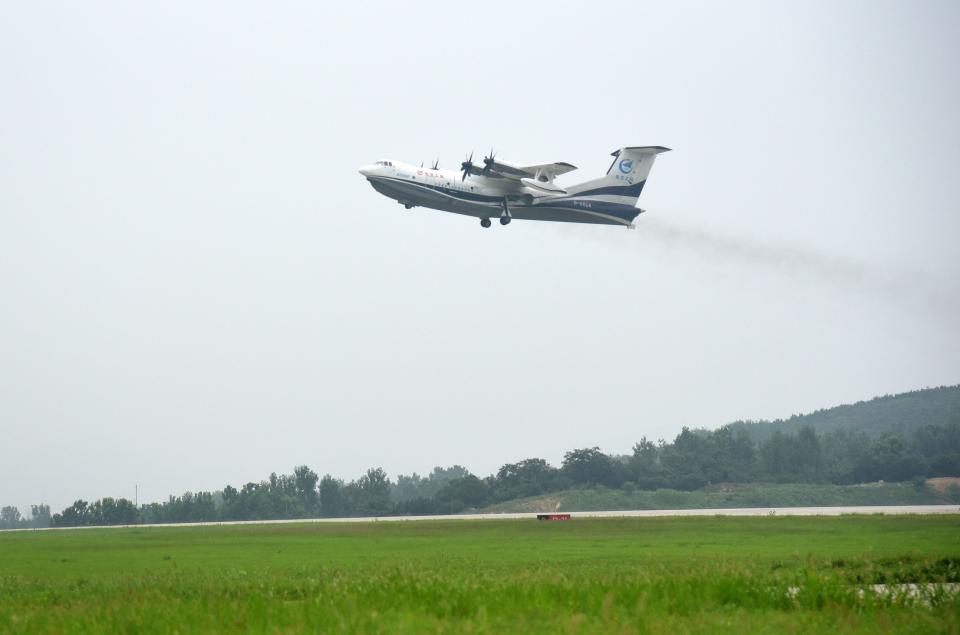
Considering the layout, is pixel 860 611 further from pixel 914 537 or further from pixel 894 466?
pixel 894 466

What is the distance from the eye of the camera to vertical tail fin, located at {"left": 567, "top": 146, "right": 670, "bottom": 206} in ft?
231

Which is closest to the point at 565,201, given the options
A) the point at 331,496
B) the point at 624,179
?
the point at 624,179

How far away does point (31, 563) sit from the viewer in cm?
3559

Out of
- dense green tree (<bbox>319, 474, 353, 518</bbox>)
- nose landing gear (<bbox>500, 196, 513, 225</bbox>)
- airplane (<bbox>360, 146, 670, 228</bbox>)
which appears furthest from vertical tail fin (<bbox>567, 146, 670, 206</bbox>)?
dense green tree (<bbox>319, 474, 353, 518</bbox>)

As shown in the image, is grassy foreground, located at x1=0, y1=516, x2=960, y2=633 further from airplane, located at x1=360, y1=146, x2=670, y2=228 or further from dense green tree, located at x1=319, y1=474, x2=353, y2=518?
dense green tree, located at x1=319, y1=474, x2=353, y2=518

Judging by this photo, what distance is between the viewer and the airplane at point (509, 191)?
66.7 meters

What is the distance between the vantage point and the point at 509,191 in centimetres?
6825

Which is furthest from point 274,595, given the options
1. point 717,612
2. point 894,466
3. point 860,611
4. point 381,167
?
point 894,466

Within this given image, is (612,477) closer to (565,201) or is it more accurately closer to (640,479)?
(640,479)

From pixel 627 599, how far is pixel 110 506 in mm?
104201

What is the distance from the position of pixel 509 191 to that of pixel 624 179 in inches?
371

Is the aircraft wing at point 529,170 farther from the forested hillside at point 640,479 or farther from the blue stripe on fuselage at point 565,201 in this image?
the forested hillside at point 640,479

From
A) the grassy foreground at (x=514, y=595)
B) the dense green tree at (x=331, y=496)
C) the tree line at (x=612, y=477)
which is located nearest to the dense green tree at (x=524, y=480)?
the tree line at (x=612, y=477)

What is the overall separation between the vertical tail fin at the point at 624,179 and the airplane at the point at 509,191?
0.23 ft
